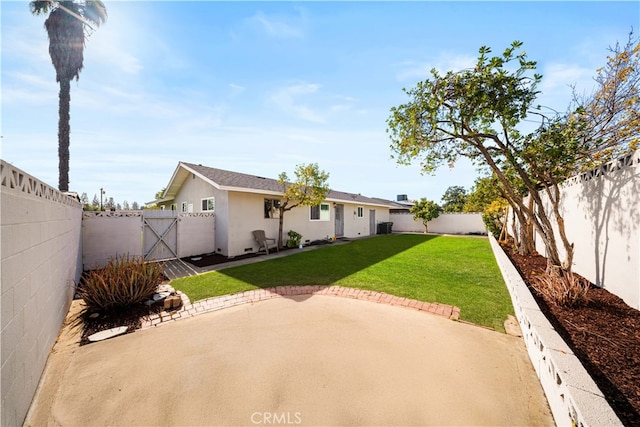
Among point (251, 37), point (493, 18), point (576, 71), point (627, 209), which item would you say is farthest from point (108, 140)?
point (576, 71)

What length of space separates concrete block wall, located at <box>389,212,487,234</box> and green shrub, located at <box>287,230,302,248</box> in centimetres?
1439

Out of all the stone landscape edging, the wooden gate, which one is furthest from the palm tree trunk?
the stone landscape edging

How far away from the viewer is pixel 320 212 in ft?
48.6

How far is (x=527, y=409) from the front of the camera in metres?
2.27

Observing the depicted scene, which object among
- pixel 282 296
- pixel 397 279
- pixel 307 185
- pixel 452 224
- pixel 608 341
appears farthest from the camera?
pixel 452 224

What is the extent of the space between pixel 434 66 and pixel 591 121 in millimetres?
6093

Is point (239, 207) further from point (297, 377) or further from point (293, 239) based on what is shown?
point (297, 377)

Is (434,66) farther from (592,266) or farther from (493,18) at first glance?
(592,266)

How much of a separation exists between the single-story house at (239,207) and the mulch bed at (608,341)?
943 centimetres

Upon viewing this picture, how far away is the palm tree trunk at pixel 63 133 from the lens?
11688mm

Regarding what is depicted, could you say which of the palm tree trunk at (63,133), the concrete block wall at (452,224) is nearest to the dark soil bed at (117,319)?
the palm tree trunk at (63,133)

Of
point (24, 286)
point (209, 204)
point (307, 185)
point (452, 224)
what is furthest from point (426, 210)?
point (24, 286)

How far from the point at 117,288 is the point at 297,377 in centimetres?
400

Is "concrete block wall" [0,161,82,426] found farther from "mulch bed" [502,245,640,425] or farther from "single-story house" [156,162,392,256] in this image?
"single-story house" [156,162,392,256]
